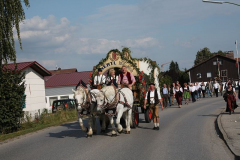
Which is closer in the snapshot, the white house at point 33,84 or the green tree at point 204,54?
the white house at point 33,84

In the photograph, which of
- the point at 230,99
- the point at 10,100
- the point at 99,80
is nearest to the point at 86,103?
the point at 99,80

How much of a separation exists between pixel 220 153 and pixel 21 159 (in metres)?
5.02

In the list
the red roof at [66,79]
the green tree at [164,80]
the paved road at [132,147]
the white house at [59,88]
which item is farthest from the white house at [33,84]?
the white house at [59,88]

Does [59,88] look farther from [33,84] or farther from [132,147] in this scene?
[132,147]

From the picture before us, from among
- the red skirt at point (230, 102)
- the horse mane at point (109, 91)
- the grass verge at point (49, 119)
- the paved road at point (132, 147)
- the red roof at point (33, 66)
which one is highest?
the red roof at point (33, 66)

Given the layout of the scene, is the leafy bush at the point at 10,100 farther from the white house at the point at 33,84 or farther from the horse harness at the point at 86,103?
the white house at the point at 33,84

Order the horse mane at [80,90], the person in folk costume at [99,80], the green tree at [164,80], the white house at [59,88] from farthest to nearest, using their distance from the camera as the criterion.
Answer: the white house at [59,88] → the green tree at [164,80] → the person in folk costume at [99,80] → the horse mane at [80,90]

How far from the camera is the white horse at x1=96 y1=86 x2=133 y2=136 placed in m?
10.9

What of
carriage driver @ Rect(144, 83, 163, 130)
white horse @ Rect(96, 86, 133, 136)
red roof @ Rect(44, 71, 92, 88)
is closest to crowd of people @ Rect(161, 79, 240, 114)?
carriage driver @ Rect(144, 83, 163, 130)

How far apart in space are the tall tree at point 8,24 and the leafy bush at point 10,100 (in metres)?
0.98

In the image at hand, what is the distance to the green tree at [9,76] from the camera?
1620cm

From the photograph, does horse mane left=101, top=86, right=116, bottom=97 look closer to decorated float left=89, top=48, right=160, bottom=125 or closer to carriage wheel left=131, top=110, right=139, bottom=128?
carriage wheel left=131, top=110, right=139, bottom=128

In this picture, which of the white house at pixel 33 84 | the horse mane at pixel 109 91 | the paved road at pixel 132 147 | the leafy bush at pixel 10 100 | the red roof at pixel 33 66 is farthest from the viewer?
the white house at pixel 33 84

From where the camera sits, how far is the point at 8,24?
17.0 metres
